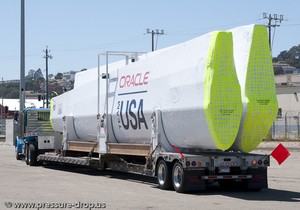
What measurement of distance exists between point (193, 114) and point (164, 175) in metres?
1.95

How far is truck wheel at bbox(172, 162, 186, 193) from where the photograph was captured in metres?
14.8

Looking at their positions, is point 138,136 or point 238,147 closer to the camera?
point 238,147

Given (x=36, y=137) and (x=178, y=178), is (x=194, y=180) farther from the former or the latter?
(x=36, y=137)

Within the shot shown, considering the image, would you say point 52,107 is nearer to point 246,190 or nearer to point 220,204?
point 246,190

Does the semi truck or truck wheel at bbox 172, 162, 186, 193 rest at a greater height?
the semi truck

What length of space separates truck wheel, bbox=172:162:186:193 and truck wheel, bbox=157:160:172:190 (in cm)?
23

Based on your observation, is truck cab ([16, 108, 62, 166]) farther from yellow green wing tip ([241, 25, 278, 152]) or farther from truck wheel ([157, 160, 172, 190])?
yellow green wing tip ([241, 25, 278, 152])

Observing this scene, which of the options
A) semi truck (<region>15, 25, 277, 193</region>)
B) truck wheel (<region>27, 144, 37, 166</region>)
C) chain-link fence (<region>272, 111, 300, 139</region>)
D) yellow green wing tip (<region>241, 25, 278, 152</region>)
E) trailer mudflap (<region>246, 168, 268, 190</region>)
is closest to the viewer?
semi truck (<region>15, 25, 277, 193</region>)

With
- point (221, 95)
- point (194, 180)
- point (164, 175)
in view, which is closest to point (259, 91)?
point (221, 95)

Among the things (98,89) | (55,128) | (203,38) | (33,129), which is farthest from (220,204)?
(33,129)

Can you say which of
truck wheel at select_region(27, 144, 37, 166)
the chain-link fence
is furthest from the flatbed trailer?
the chain-link fence

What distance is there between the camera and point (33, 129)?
27891 mm

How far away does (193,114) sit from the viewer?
588 inches

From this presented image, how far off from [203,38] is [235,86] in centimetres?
156
